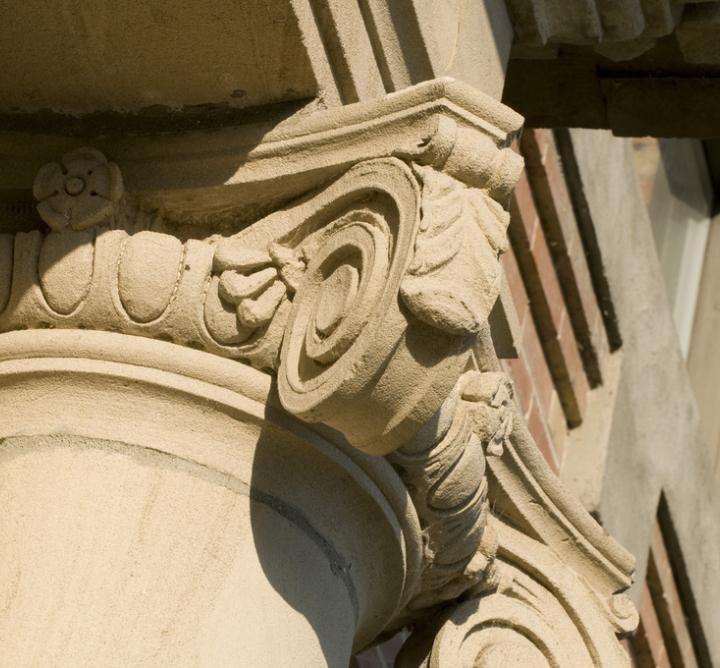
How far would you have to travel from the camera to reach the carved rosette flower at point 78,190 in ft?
8.48

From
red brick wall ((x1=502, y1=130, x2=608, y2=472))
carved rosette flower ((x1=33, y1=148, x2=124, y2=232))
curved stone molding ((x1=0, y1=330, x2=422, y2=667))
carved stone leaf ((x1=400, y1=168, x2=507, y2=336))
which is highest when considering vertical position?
red brick wall ((x1=502, y1=130, x2=608, y2=472))

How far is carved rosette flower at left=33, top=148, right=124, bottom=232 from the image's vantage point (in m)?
2.58

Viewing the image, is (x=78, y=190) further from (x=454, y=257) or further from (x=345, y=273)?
(x=454, y=257)

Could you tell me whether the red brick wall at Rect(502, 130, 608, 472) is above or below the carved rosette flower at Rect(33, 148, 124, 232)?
above

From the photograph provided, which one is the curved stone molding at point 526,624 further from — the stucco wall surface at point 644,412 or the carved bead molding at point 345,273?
the stucco wall surface at point 644,412

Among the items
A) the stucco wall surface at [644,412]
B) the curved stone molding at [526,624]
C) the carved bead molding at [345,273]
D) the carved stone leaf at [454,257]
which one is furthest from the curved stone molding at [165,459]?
the stucco wall surface at [644,412]

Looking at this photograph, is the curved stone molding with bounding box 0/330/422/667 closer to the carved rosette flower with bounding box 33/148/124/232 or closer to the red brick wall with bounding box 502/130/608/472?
the carved rosette flower with bounding box 33/148/124/232

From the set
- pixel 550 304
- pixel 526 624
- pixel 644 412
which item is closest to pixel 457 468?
pixel 526 624

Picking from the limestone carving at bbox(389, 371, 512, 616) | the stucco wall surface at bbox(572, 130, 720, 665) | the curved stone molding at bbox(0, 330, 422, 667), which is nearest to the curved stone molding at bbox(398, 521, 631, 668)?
the limestone carving at bbox(389, 371, 512, 616)

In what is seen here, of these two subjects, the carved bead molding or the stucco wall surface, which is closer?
the carved bead molding

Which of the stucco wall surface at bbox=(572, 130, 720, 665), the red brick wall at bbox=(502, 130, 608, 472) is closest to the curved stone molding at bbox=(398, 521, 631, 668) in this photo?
the red brick wall at bbox=(502, 130, 608, 472)

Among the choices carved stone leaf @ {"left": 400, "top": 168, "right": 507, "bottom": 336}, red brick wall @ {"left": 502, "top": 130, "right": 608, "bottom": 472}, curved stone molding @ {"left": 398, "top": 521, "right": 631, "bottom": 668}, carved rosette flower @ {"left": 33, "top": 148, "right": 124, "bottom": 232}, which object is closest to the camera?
carved stone leaf @ {"left": 400, "top": 168, "right": 507, "bottom": 336}

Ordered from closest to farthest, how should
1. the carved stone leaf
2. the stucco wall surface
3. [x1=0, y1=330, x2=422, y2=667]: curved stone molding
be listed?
the carved stone leaf, [x1=0, y1=330, x2=422, y2=667]: curved stone molding, the stucco wall surface

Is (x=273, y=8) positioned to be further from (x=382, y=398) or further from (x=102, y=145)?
(x=382, y=398)
